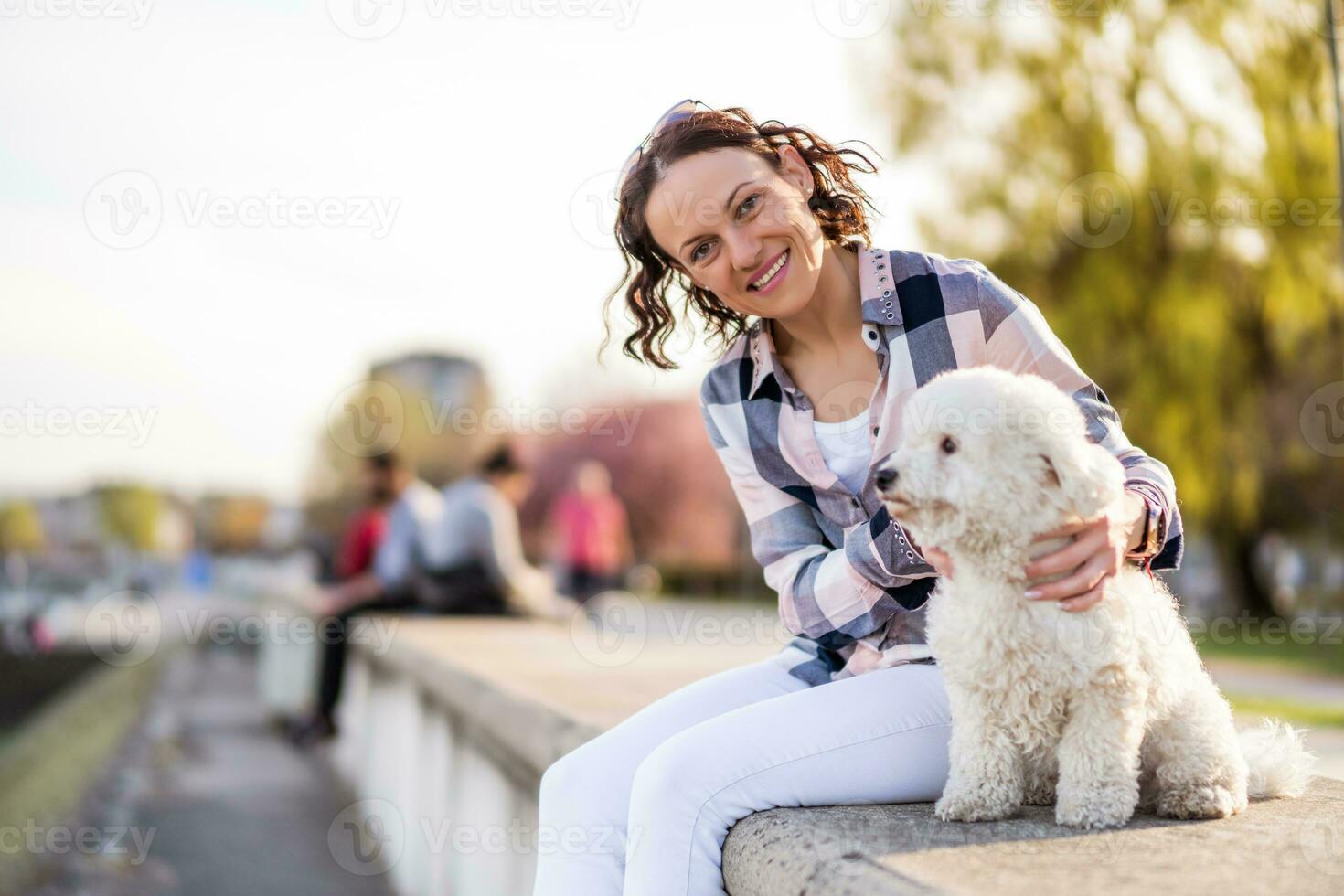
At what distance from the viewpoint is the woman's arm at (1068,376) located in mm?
2148

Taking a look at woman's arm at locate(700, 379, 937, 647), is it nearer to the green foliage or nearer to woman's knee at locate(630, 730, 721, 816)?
woman's knee at locate(630, 730, 721, 816)

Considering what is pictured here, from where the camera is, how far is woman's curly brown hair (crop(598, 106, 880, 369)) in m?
2.74

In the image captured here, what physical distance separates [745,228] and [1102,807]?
4.58ft

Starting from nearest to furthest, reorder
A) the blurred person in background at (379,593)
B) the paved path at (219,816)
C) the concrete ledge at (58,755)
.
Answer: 1. the paved path at (219,816)
2. the concrete ledge at (58,755)
3. the blurred person in background at (379,593)

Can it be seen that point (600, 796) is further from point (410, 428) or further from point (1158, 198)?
point (410, 428)

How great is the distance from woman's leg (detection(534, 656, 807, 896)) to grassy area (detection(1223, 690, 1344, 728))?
5.88m

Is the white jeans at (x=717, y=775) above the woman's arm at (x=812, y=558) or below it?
below

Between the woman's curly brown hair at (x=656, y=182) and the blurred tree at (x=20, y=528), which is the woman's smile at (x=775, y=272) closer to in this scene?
the woman's curly brown hair at (x=656, y=182)

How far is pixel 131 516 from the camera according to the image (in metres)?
53.5
